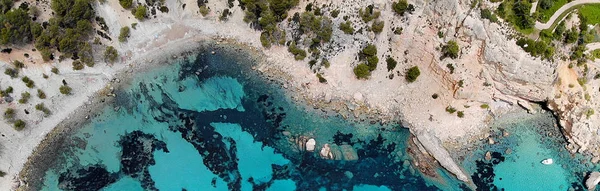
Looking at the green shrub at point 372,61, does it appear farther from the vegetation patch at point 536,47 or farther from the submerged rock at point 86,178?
the submerged rock at point 86,178

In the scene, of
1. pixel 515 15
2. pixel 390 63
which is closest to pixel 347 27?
pixel 390 63

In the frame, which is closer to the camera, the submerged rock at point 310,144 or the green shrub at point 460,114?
the green shrub at point 460,114

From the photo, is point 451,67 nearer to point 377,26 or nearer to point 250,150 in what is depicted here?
point 377,26

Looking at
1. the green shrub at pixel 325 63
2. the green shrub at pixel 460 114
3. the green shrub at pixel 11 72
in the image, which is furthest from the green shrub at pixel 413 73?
the green shrub at pixel 11 72

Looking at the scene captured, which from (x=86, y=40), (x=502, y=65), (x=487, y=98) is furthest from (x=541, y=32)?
(x=86, y=40)

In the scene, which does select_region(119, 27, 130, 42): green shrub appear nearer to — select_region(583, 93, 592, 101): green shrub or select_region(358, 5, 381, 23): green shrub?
select_region(358, 5, 381, 23): green shrub

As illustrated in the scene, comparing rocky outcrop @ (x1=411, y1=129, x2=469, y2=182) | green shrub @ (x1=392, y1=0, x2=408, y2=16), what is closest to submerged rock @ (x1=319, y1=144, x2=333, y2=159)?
rocky outcrop @ (x1=411, y1=129, x2=469, y2=182)

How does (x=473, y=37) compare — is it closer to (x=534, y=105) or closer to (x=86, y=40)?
(x=534, y=105)
